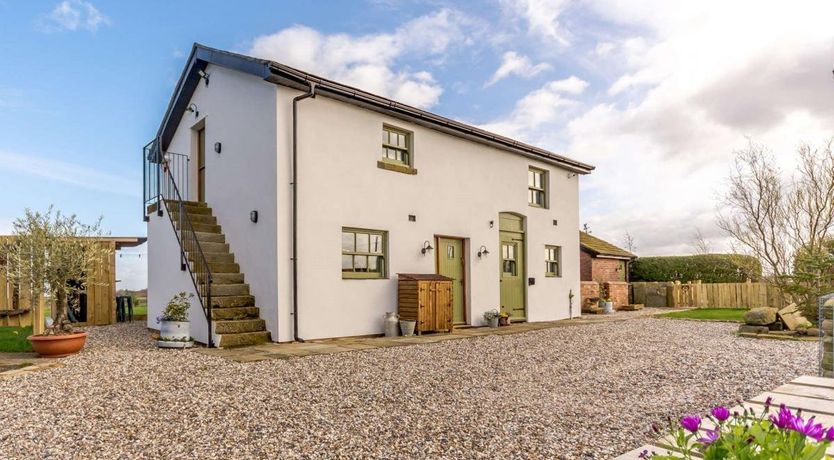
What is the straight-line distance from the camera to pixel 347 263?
9.90 metres

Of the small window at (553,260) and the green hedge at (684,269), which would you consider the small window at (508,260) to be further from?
the green hedge at (684,269)

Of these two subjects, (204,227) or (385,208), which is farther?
(204,227)

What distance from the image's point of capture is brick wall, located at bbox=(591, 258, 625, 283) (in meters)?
23.1

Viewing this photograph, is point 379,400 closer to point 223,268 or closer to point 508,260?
point 223,268

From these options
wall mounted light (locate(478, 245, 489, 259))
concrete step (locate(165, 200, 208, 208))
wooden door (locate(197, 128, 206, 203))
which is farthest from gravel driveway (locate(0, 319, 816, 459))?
wooden door (locate(197, 128, 206, 203))

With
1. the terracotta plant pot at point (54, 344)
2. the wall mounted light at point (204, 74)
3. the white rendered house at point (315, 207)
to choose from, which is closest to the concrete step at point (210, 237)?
the white rendered house at point (315, 207)

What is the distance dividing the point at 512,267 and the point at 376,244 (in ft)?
15.6

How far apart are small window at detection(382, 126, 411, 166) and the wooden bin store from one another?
2.50 meters

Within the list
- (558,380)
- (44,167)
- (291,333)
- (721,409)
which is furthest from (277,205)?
(721,409)

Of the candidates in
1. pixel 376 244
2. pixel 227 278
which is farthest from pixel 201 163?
pixel 376 244

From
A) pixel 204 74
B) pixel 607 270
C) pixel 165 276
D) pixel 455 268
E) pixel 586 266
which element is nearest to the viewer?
pixel 165 276

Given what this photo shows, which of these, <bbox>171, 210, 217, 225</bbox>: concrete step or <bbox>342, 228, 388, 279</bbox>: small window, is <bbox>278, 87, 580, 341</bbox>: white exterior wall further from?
<bbox>171, 210, 217, 225</bbox>: concrete step

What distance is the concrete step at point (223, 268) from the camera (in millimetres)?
9688

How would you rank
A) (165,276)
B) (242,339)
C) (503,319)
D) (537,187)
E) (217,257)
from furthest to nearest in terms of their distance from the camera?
(537,187) < (503,319) < (165,276) < (217,257) < (242,339)
